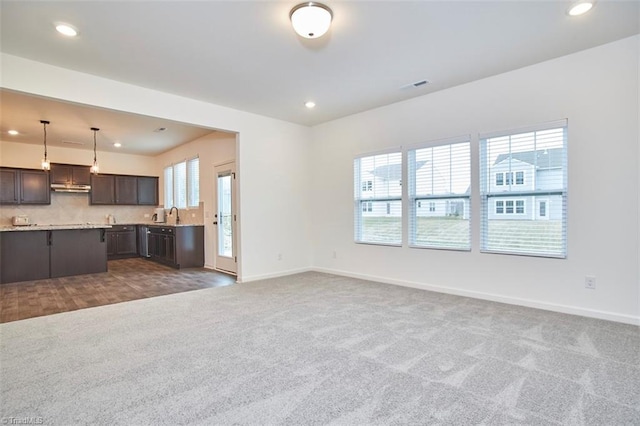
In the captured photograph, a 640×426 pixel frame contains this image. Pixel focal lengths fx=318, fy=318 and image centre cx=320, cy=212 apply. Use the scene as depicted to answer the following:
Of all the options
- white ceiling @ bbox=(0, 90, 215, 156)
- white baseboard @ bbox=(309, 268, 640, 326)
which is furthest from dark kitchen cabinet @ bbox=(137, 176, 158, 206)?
white baseboard @ bbox=(309, 268, 640, 326)

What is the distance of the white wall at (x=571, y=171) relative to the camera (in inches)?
124

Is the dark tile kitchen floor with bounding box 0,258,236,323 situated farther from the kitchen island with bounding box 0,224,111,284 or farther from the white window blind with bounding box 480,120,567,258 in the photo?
the white window blind with bounding box 480,120,567,258

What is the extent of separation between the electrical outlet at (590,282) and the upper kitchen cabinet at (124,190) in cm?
963

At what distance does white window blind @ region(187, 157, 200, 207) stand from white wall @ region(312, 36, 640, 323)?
4642 millimetres

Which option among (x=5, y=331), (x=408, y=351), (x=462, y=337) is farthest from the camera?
(x=5, y=331)

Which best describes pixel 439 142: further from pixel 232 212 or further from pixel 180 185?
pixel 180 185

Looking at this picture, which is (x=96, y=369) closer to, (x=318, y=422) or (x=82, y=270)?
(x=318, y=422)

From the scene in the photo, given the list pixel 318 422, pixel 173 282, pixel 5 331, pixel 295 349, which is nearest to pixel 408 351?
pixel 295 349

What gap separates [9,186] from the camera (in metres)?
7.11

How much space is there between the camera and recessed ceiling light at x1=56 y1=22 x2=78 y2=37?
280 centimetres

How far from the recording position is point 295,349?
8.66 feet

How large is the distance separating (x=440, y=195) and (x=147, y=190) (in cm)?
807

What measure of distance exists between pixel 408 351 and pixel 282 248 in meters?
3.56

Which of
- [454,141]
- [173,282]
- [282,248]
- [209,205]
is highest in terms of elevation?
[454,141]
